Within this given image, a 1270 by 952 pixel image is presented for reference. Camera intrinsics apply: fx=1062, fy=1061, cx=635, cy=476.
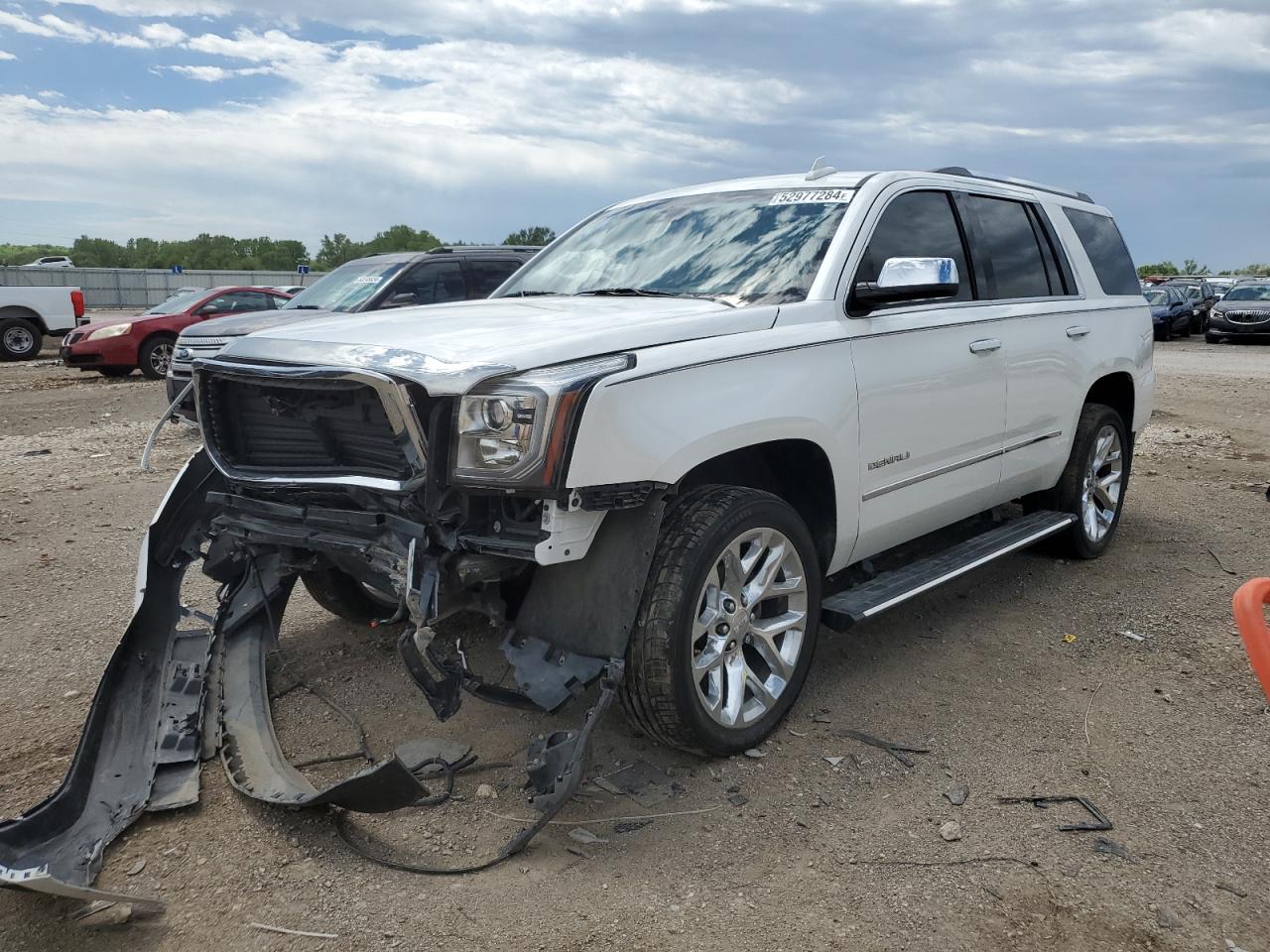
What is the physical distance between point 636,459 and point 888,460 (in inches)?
55.7

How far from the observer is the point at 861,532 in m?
4.11

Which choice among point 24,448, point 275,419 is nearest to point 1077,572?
point 275,419

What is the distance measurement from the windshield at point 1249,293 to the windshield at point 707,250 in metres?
25.2

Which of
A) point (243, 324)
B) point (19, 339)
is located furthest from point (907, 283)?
point (19, 339)

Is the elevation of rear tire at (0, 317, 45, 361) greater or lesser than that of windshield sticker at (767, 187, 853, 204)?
lesser

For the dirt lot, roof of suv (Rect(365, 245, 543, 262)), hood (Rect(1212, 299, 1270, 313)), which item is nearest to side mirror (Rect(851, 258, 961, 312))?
the dirt lot

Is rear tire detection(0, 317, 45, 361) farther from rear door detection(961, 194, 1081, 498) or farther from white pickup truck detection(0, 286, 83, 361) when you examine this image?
rear door detection(961, 194, 1081, 498)

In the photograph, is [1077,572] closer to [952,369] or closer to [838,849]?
[952,369]

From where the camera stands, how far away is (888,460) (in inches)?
163

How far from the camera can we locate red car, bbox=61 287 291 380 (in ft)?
50.2

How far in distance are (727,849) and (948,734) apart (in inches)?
45.3

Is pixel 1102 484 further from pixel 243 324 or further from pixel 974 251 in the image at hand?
pixel 243 324

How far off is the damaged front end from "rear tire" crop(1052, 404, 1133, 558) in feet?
10.8

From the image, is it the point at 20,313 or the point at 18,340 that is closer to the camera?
the point at 20,313
